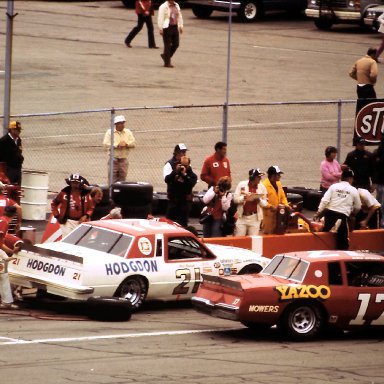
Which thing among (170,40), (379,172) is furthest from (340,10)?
(379,172)

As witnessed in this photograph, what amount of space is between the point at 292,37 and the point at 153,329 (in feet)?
88.1

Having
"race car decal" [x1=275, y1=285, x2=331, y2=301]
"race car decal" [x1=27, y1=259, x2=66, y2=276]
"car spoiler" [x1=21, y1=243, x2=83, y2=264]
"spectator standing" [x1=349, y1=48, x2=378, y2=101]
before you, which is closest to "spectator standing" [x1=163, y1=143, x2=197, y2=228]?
"car spoiler" [x1=21, y1=243, x2=83, y2=264]

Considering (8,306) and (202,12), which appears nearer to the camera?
(8,306)

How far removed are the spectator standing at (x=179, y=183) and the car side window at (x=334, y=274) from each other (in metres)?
4.96

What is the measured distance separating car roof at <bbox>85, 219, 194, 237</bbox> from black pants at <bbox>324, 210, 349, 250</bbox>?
352cm

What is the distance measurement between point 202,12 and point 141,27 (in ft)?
24.4

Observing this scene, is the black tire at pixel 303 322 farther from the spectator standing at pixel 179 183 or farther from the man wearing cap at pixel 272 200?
the spectator standing at pixel 179 183

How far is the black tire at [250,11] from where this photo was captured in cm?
4603

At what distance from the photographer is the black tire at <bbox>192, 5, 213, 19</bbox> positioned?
154 ft

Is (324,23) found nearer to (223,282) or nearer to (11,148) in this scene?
(11,148)

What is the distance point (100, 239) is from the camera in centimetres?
1997

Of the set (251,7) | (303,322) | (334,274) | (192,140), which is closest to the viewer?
(303,322)

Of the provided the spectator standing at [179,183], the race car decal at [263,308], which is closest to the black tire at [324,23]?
the spectator standing at [179,183]

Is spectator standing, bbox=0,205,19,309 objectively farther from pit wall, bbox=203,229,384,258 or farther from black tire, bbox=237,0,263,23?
black tire, bbox=237,0,263,23
